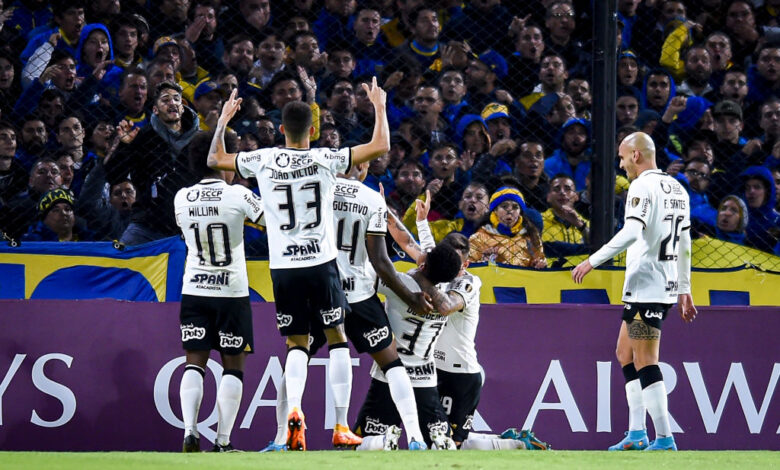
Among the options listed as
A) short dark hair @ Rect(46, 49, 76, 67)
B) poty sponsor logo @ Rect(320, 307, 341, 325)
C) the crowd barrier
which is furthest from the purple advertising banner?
short dark hair @ Rect(46, 49, 76, 67)

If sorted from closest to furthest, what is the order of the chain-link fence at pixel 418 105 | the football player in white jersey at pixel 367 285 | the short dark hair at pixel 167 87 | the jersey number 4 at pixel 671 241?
the football player in white jersey at pixel 367 285 → the jersey number 4 at pixel 671 241 → the chain-link fence at pixel 418 105 → the short dark hair at pixel 167 87

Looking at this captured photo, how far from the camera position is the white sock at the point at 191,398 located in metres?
6.10

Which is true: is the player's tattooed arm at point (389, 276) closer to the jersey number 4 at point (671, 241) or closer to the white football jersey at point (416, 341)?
the white football jersey at point (416, 341)

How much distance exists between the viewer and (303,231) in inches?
223

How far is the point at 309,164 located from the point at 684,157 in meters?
5.16

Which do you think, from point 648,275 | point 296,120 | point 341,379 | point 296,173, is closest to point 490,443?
point 341,379

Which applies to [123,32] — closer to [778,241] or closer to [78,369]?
[78,369]

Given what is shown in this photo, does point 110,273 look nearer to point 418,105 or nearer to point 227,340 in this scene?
point 227,340

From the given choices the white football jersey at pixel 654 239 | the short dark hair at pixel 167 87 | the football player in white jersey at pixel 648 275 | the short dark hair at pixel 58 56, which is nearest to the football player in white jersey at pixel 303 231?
the football player in white jersey at pixel 648 275

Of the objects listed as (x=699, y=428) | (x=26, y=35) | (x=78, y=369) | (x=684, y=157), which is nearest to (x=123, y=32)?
(x=26, y=35)

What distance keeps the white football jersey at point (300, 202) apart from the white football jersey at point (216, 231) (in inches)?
18.6

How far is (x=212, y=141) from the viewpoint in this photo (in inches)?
239

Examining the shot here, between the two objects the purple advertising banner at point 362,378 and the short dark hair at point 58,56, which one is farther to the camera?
the short dark hair at point 58,56

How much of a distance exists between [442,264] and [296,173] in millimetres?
1123
